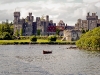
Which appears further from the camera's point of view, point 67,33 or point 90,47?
point 67,33

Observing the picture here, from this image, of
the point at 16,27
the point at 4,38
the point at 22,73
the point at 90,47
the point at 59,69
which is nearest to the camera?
the point at 22,73

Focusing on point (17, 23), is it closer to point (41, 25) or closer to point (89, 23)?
point (41, 25)

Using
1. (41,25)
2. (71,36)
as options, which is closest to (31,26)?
(41,25)

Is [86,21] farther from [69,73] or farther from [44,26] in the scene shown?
[69,73]

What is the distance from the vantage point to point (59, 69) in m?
39.7

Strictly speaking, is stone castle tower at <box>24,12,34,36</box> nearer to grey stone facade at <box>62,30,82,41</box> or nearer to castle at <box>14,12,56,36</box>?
castle at <box>14,12,56,36</box>

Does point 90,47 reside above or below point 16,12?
below

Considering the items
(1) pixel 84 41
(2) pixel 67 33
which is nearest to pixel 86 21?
(2) pixel 67 33

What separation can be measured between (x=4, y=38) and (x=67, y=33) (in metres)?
23.2

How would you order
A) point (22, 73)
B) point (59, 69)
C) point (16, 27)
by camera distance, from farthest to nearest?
point (16, 27)
point (59, 69)
point (22, 73)

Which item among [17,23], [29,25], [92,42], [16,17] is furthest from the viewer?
[16,17]

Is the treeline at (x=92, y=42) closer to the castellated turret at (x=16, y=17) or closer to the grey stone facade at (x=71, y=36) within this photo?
the grey stone facade at (x=71, y=36)

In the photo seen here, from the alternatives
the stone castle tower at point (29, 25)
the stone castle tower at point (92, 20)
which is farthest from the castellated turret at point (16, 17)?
the stone castle tower at point (92, 20)

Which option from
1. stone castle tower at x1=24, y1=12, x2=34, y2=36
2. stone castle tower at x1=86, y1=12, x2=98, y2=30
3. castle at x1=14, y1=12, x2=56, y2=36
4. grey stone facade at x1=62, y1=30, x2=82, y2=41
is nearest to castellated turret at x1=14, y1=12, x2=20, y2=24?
castle at x1=14, y1=12, x2=56, y2=36
